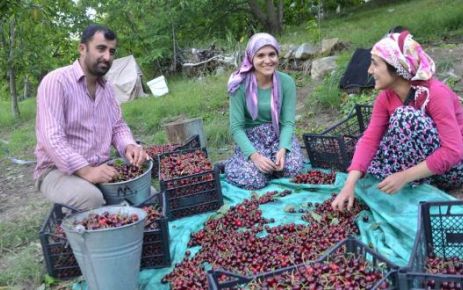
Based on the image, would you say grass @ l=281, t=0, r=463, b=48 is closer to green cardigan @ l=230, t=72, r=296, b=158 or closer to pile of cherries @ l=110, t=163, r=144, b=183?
green cardigan @ l=230, t=72, r=296, b=158

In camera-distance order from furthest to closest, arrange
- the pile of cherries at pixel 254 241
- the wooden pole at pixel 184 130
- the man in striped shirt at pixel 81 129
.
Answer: the wooden pole at pixel 184 130 < the man in striped shirt at pixel 81 129 < the pile of cherries at pixel 254 241

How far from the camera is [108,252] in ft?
8.14

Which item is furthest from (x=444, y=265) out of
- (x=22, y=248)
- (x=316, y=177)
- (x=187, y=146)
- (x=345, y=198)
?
(x=22, y=248)

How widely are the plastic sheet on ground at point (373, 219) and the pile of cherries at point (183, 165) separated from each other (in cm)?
35

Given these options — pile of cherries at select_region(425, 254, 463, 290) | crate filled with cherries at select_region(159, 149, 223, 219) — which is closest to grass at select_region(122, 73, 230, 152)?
crate filled with cherries at select_region(159, 149, 223, 219)

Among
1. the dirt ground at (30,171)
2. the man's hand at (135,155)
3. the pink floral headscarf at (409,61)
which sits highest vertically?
the pink floral headscarf at (409,61)

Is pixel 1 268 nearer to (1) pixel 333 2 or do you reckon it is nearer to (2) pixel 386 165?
(2) pixel 386 165

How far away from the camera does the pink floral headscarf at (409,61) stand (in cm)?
291

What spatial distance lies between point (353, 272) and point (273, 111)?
250 cm

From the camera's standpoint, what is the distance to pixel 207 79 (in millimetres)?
11500

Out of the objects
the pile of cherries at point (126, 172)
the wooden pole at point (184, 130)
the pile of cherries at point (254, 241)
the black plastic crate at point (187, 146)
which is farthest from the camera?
the wooden pole at point (184, 130)

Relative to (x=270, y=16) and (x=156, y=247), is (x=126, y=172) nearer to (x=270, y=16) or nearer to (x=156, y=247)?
(x=156, y=247)

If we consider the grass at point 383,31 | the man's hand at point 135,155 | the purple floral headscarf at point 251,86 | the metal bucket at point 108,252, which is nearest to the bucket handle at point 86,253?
the metal bucket at point 108,252

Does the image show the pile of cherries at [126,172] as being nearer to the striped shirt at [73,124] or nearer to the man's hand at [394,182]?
the striped shirt at [73,124]
